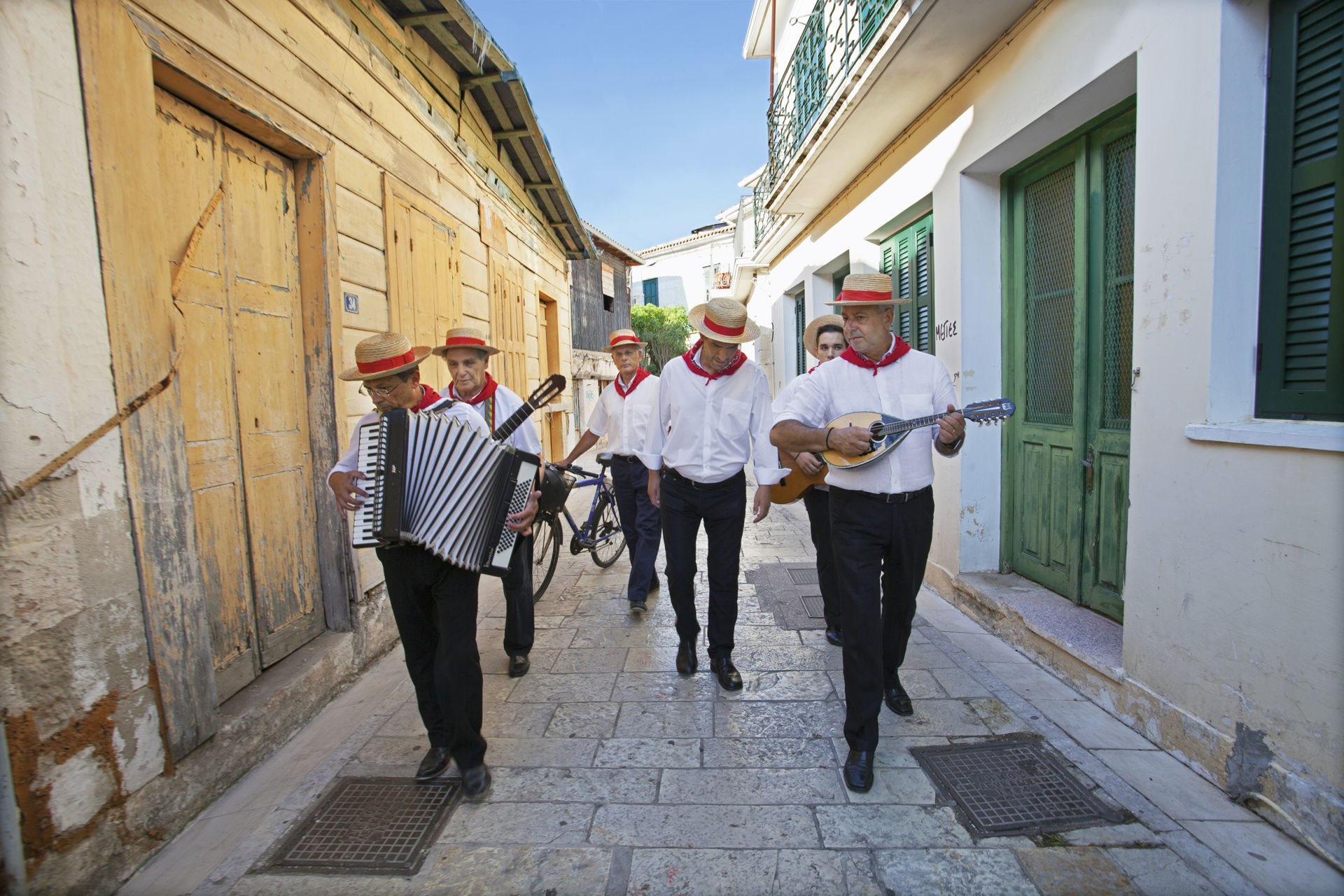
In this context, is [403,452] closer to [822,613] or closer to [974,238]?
[822,613]

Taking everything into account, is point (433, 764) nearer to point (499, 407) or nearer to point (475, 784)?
point (475, 784)

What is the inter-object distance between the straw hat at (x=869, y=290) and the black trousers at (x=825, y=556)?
1441 millimetres

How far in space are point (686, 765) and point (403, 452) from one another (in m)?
1.75

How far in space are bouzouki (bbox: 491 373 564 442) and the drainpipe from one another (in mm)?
1708

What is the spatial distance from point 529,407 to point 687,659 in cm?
183

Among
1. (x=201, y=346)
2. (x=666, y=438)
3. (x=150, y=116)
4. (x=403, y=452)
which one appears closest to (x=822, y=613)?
(x=666, y=438)

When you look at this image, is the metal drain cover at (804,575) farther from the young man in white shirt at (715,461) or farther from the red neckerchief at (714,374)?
the red neckerchief at (714,374)

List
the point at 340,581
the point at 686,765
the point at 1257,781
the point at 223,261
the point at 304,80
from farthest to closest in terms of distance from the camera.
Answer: the point at 340,581 < the point at 304,80 < the point at 223,261 < the point at 686,765 < the point at 1257,781

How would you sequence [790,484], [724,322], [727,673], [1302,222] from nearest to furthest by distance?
[1302,222] < [724,322] < [727,673] < [790,484]

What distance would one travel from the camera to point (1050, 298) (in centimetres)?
439

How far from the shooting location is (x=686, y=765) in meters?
2.89

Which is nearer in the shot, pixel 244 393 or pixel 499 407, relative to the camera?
pixel 244 393

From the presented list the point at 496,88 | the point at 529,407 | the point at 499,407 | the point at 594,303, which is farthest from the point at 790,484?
the point at 594,303

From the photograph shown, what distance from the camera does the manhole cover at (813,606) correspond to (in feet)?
15.5
